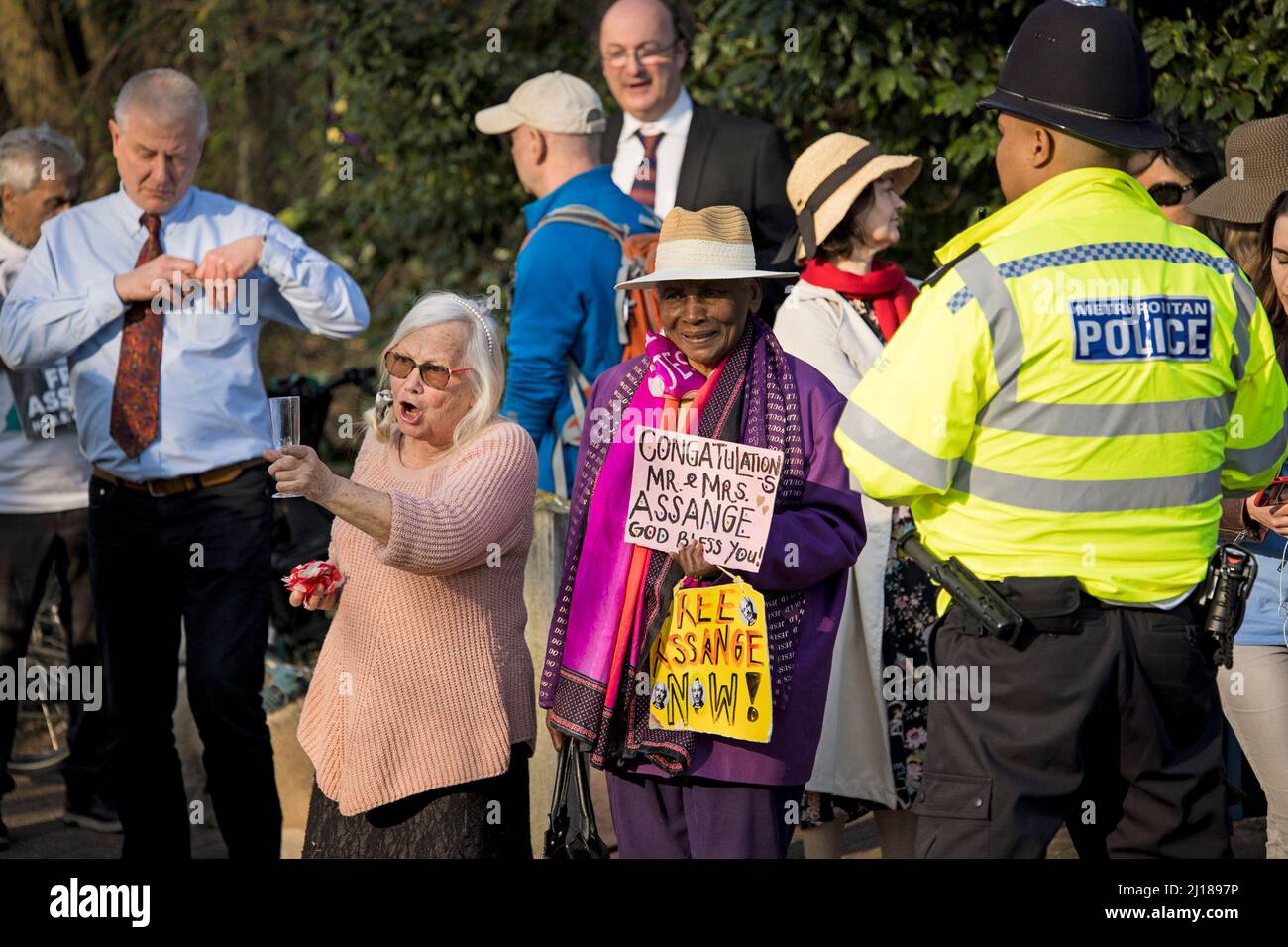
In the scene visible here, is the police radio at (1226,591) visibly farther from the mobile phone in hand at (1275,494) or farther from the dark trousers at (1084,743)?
the mobile phone in hand at (1275,494)

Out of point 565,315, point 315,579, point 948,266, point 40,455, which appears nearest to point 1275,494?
point 948,266

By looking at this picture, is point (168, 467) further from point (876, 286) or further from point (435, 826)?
point (876, 286)

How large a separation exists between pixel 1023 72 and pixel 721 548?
1196 mm

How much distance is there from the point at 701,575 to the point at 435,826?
2.79 ft

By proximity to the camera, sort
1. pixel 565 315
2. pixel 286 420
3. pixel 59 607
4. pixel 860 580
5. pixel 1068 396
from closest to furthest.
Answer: pixel 1068 396 → pixel 286 420 → pixel 860 580 → pixel 565 315 → pixel 59 607

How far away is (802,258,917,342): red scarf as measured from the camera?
5.53 metres

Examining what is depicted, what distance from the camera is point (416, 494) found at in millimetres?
4195

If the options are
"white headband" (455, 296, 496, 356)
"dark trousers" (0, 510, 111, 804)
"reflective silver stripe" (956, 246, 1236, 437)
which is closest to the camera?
"reflective silver stripe" (956, 246, 1236, 437)

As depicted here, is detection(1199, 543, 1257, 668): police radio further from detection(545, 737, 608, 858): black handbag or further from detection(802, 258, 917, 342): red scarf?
detection(802, 258, 917, 342): red scarf

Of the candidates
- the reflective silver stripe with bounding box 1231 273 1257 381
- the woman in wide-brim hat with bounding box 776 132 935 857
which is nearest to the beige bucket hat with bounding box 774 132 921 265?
the woman in wide-brim hat with bounding box 776 132 935 857

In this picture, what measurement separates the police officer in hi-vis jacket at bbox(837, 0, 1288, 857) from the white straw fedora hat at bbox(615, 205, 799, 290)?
2.51 ft

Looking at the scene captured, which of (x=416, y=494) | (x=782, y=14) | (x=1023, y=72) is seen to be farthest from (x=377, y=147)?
(x=1023, y=72)

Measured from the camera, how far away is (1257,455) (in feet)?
12.6
